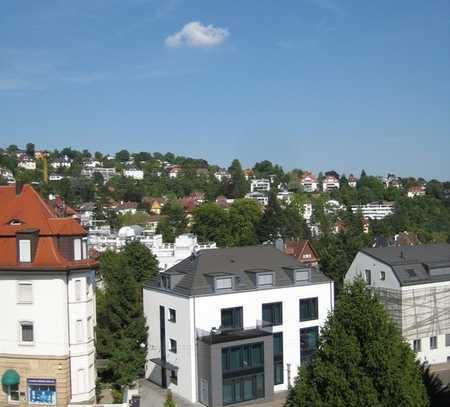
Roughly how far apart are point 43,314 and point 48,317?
303mm

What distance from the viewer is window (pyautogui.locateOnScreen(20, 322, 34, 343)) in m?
32.7

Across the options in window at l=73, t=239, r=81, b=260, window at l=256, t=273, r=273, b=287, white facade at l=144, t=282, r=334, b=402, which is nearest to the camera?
window at l=73, t=239, r=81, b=260

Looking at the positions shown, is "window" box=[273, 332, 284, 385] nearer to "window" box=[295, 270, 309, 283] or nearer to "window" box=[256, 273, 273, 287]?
"window" box=[256, 273, 273, 287]

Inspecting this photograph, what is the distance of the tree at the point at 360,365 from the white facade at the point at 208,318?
11.6m

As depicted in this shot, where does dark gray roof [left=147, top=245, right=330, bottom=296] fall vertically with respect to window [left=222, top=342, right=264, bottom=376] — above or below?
above

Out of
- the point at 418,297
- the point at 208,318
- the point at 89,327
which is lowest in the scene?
the point at 418,297

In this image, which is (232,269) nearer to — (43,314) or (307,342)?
(307,342)

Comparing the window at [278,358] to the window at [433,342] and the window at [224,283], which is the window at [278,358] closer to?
the window at [224,283]

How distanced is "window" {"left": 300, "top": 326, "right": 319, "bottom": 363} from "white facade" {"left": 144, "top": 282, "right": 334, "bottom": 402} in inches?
13.4

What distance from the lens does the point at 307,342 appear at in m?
39.9

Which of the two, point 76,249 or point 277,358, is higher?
point 76,249

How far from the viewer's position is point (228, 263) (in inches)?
→ 1565

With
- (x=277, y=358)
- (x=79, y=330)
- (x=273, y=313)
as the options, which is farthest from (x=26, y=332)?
(x=277, y=358)

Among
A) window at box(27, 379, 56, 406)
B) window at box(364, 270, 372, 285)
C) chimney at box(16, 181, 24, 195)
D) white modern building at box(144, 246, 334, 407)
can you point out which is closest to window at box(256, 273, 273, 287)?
white modern building at box(144, 246, 334, 407)
